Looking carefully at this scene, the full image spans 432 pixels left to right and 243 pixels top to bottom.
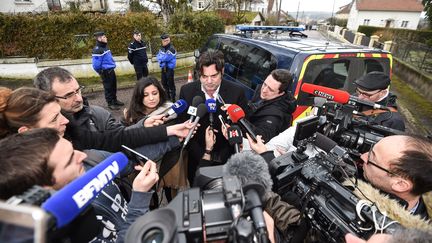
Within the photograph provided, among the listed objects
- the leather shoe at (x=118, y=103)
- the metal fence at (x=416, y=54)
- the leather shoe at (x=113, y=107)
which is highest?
the metal fence at (x=416, y=54)

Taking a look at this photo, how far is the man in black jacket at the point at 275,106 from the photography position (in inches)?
93.8

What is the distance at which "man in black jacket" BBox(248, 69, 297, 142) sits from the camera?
2.38 metres

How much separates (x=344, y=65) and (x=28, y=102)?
11.7 ft

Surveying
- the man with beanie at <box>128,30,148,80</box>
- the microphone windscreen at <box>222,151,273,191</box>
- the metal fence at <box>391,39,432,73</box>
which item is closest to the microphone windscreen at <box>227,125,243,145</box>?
the microphone windscreen at <box>222,151,273,191</box>

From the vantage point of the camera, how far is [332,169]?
144 centimetres

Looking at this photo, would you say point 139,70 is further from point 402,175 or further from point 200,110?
point 402,175

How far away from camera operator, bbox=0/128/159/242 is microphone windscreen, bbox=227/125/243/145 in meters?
0.65

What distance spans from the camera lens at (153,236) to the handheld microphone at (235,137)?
1044 mm

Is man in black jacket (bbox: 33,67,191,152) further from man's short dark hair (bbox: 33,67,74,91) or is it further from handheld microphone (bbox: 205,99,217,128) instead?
handheld microphone (bbox: 205,99,217,128)

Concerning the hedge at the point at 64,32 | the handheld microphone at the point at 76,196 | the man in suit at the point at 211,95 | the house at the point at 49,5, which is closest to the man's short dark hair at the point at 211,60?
the man in suit at the point at 211,95

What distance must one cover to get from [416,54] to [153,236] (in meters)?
13.5

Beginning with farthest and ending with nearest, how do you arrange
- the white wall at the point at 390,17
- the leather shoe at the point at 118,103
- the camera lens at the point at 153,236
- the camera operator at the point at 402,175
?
the white wall at the point at 390,17 → the leather shoe at the point at 118,103 → the camera operator at the point at 402,175 → the camera lens at the point at 153,236

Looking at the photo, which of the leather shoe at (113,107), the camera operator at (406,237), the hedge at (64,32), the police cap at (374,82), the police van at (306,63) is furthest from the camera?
the hedge at (64,32)

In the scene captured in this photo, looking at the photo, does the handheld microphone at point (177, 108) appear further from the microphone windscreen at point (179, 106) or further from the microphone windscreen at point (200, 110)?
the microphone windscreen at point (200, 110)
